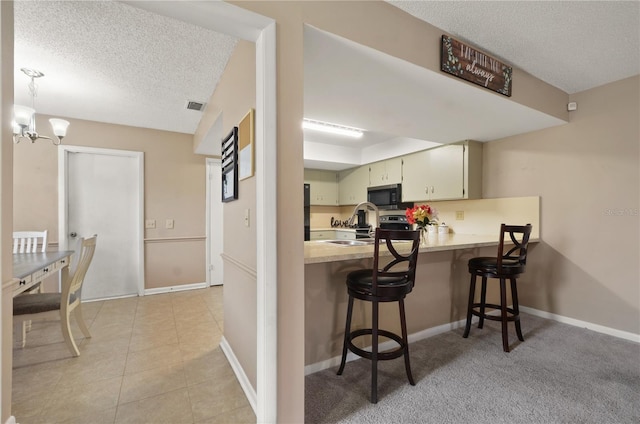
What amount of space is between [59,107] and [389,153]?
4347 millimetres

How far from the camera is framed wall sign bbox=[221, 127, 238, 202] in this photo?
1907 mm

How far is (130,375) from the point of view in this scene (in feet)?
6.41

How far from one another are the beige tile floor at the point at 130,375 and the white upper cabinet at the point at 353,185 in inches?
125

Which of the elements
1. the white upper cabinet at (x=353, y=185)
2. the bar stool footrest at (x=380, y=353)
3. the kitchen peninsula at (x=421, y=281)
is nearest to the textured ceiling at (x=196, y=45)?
the kitchen peninsula at (x=421, y=281)

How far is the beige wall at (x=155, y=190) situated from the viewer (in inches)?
130

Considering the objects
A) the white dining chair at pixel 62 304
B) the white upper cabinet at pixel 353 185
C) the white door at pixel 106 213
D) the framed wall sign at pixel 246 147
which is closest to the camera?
the framed wall sign at pixel 246 147

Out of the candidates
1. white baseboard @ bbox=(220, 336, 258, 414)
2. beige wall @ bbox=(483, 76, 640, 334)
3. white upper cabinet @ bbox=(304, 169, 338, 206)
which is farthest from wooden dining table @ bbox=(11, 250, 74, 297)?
beige wall @ bbox=(483, 76, 640, 334)

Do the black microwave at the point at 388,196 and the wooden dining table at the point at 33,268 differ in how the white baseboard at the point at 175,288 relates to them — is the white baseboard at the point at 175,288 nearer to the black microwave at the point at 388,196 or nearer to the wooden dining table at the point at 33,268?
the wooden dining table at the point at 33,268

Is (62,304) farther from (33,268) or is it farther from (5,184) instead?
(5,184)

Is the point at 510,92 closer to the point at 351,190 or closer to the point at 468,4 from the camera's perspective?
the point at 468,4

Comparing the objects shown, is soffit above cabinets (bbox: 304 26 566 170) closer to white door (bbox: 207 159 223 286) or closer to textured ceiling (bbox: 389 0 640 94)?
textured ceiling (bbox: 389 0 640 94)

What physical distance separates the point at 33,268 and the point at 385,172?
418 centimetres

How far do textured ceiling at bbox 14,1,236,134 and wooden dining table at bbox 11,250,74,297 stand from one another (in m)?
1.59

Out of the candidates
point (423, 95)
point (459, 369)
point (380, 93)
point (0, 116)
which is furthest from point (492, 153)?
point (0, 116)
